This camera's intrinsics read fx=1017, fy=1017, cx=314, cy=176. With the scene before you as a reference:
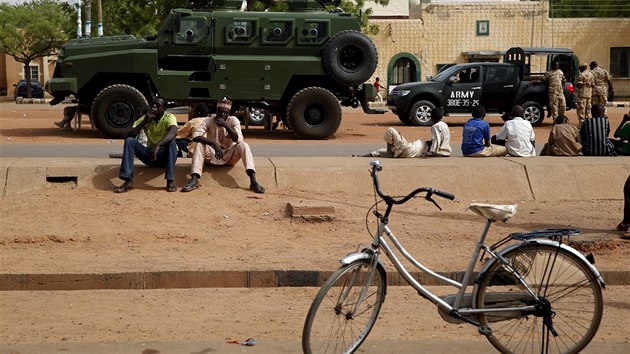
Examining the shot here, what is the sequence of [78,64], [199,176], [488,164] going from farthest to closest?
[78,64] < [488,164] < [199,176]

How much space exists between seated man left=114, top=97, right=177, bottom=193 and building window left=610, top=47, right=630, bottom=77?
38201mm

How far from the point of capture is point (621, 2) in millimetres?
53469

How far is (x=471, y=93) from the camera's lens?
2455 cm

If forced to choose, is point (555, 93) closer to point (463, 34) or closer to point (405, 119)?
point (405, 119)

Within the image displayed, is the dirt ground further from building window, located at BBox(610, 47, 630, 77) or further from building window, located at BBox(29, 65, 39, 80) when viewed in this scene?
building window, located at BBox(29, 65, 39, 80)

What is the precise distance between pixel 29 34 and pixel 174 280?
45.5m

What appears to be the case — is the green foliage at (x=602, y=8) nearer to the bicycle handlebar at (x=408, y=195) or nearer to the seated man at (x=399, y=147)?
the seated man at (x=399, y=147)

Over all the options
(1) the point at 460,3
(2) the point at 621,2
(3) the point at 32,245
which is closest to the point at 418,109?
(3) the point at 32,245

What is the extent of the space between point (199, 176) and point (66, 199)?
1444mm

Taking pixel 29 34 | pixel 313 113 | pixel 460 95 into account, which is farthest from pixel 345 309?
pixel 29 34

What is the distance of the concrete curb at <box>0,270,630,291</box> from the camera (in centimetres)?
798

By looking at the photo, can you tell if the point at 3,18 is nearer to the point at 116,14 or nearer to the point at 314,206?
the point at 116,14

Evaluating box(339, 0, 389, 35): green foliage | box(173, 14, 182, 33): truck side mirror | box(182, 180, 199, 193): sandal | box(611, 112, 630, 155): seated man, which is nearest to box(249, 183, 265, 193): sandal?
box(182, 180, 199, 193): sandal

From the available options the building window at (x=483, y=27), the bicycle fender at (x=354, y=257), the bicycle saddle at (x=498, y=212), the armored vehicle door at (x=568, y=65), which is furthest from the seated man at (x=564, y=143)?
the building window at (x=483, y=27)
